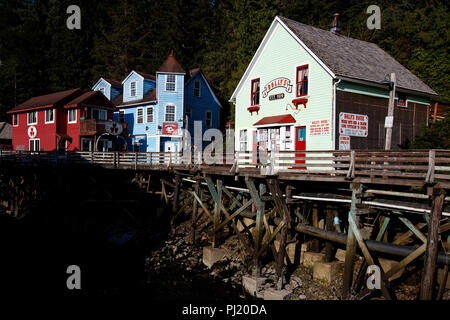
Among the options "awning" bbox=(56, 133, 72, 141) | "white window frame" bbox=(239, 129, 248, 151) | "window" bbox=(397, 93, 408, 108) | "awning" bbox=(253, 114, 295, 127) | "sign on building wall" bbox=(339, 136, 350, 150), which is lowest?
"sign on building wall" bbox=(339, 136, 350, 150)

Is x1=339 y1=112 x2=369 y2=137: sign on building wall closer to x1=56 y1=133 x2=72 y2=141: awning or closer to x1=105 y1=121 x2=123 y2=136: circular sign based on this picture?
x1=105 y1=121 x2=123 y2=136: circular sign

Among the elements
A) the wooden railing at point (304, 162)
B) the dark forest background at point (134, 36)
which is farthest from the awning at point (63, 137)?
the dark forest background at point (134, 36)

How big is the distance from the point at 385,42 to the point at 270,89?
18916 mm

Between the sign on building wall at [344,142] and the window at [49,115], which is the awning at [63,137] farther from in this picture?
the sign on building wall at [344,142]

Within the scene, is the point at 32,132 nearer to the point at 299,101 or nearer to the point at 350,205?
the point at 299,101

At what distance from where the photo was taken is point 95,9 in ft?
204

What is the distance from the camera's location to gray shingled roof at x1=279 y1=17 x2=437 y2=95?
17641 millimetres

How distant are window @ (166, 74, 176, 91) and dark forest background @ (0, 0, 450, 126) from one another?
6.68 metres

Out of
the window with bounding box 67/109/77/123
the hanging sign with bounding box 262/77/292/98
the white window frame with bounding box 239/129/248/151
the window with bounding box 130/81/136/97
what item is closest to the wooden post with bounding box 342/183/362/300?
the hanging sign with bounding box 262/77/292/98

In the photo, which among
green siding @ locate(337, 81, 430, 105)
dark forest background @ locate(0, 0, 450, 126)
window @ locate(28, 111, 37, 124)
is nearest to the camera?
green siding @ locate(337, 81, 430, 105)

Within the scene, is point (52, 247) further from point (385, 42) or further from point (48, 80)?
point (48, 80)

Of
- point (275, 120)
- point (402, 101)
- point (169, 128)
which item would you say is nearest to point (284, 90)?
point (275, 120)

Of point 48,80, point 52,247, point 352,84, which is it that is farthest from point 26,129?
point 352,84

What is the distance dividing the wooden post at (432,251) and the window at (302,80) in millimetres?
10092
